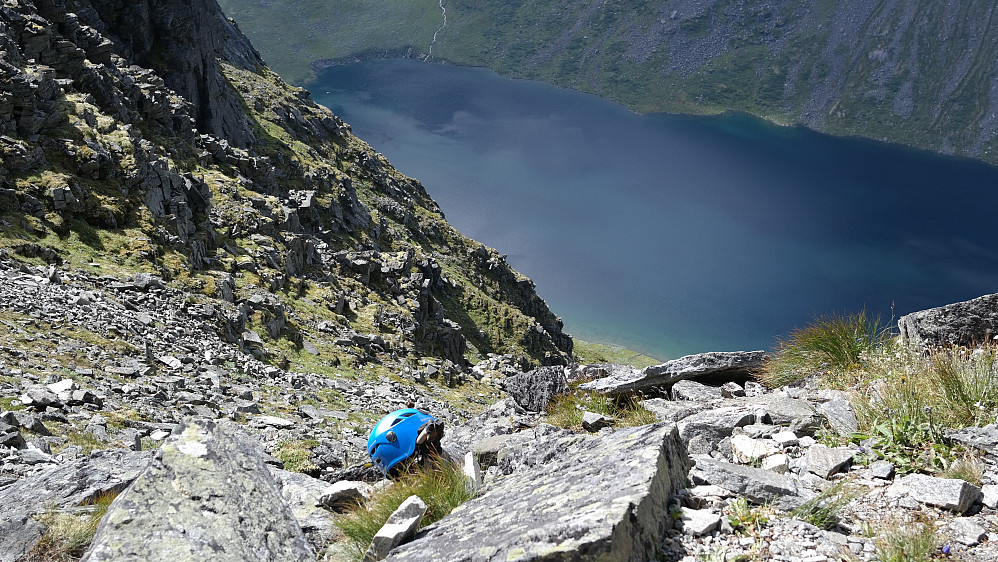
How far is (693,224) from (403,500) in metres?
140

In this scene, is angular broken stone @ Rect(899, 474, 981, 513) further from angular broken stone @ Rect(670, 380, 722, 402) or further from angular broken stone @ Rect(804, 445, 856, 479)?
angular broken stone @ Rect(670, 380, 722, 402)

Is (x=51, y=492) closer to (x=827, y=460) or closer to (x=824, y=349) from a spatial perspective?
(x=827, y=460)

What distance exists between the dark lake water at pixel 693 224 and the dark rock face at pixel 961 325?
3486 inches

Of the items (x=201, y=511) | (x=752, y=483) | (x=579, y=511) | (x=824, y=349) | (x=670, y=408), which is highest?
(x=824, y=349)

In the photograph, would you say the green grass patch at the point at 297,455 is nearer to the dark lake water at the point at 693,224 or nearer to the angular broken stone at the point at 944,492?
the angular broken stone at the point at 944,492

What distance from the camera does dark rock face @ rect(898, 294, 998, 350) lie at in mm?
10977

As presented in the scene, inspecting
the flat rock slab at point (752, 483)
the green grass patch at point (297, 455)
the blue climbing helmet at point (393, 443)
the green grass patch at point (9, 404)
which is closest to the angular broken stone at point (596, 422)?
the blue climbing helmet at point (393, 443)

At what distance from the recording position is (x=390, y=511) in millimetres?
6570

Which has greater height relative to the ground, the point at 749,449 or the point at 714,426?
the point at 714,426

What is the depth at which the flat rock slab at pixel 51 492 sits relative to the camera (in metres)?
6.48

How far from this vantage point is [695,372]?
12828 millimetres

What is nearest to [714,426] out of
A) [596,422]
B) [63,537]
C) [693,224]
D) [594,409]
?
[596,422]

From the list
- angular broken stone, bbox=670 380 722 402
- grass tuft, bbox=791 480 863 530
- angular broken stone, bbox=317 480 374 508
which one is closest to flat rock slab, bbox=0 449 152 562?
angular broken stone, bbox=317 480 374 508

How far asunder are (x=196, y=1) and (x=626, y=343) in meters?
73.3
